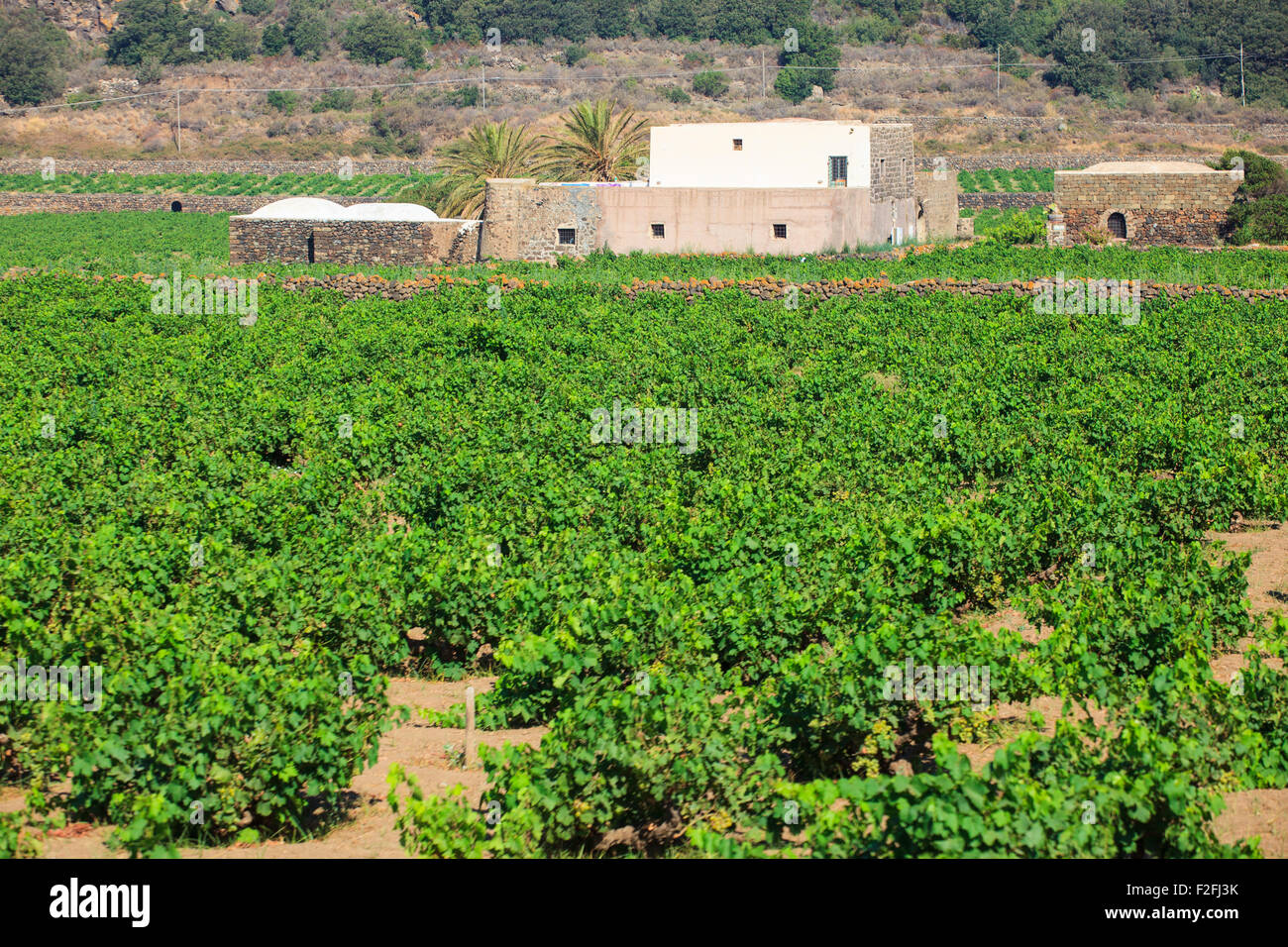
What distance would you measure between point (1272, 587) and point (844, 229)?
2737 centimetres

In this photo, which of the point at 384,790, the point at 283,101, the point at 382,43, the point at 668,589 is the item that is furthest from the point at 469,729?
the point at 382,43

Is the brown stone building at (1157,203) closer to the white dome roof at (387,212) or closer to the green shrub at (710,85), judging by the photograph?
the white dome roof at (387,212)

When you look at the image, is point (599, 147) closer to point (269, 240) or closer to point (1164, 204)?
point (269, 240)

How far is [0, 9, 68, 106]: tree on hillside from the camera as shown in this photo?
85312 millimetres

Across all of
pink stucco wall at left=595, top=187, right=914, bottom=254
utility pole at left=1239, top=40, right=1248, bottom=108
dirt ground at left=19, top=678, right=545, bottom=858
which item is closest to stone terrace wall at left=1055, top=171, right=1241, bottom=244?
pink stucco wall at left=595, top=187, right=914, bottom=254

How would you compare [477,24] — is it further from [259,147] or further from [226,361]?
[226,361]

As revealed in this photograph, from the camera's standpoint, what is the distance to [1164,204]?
39188 millimetres

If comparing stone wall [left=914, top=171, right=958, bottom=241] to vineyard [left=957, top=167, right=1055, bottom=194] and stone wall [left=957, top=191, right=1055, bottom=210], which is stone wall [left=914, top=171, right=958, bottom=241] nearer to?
stone wall [left=957, top=191, right=1055, bottom=210]

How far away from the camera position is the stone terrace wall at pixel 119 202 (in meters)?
64.3

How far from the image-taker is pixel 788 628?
351 inches

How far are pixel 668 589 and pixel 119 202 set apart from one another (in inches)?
2546

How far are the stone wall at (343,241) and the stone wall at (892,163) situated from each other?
42.5 ft

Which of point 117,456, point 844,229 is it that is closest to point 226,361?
point 117,456

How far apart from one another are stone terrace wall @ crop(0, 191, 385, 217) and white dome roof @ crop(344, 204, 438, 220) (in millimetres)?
29272
